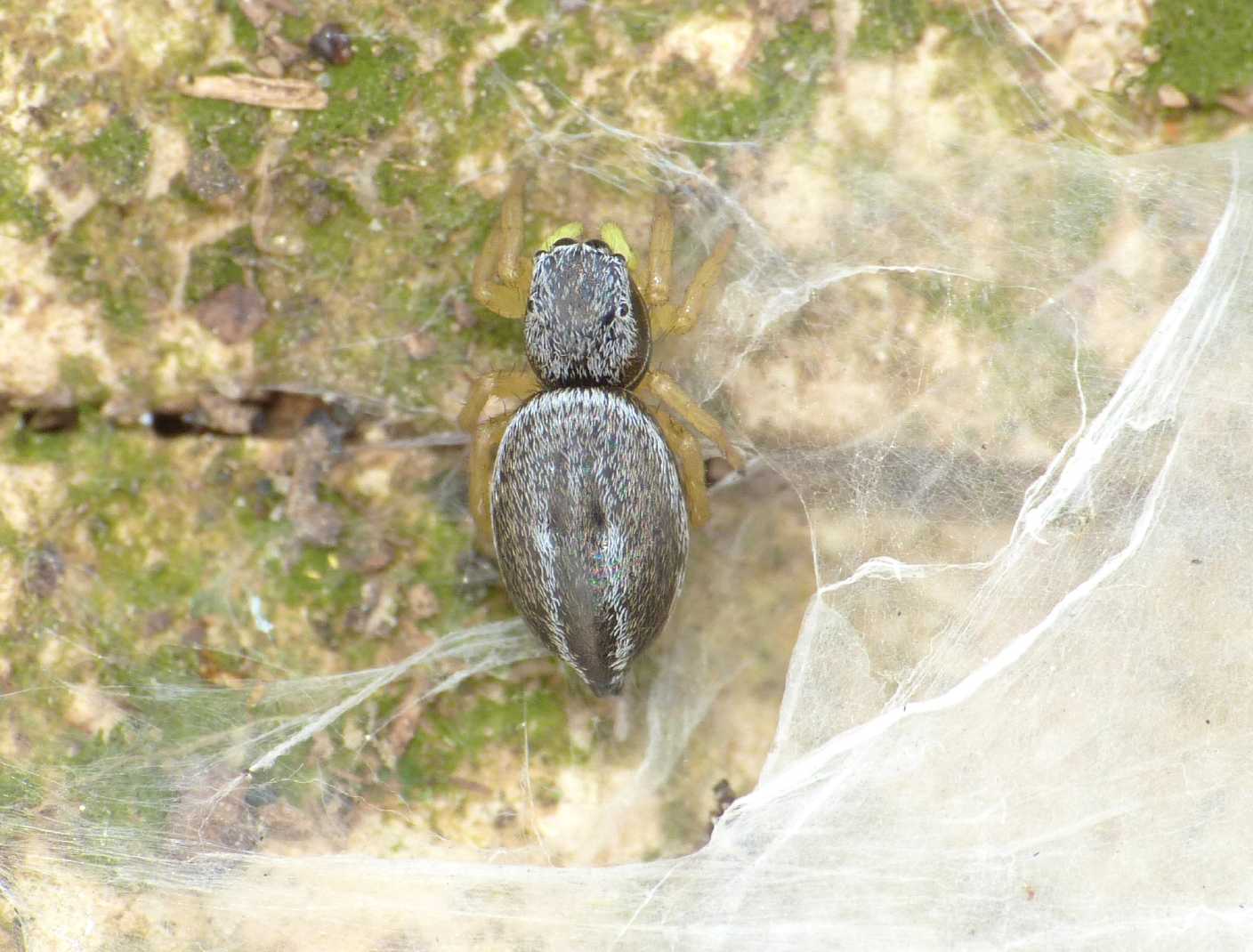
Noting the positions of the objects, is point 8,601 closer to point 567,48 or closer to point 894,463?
point 567,48

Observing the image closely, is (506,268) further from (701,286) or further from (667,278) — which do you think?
(701,286)

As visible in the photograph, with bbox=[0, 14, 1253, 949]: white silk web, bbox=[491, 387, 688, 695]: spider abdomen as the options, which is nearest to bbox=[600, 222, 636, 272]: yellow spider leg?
bbox=[0, 14, 1253, 949]: white silk web

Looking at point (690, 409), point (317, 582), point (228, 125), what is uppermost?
point (228, 125)

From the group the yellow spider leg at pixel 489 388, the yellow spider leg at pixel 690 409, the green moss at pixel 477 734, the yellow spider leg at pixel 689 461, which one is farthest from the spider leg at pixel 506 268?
the green moss at pixel 477 734

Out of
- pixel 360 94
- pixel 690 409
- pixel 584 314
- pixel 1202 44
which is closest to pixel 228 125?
pixel 360 94

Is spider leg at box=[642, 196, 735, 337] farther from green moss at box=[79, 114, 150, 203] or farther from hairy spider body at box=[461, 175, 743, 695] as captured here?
green moss at box=[79, 114, 150, 203]

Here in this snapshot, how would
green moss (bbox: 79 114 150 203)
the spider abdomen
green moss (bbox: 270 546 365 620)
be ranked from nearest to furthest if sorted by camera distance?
the spider abdomen
green moss (bbox: 79 114 150 203)
green moss (bbox: 270 546 365 620)

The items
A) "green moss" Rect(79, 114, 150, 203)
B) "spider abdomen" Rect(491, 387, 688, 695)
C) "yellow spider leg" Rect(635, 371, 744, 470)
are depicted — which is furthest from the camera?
"green moss" Rect(79, 114, 150, 203)

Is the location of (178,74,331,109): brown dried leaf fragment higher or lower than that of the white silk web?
higher
